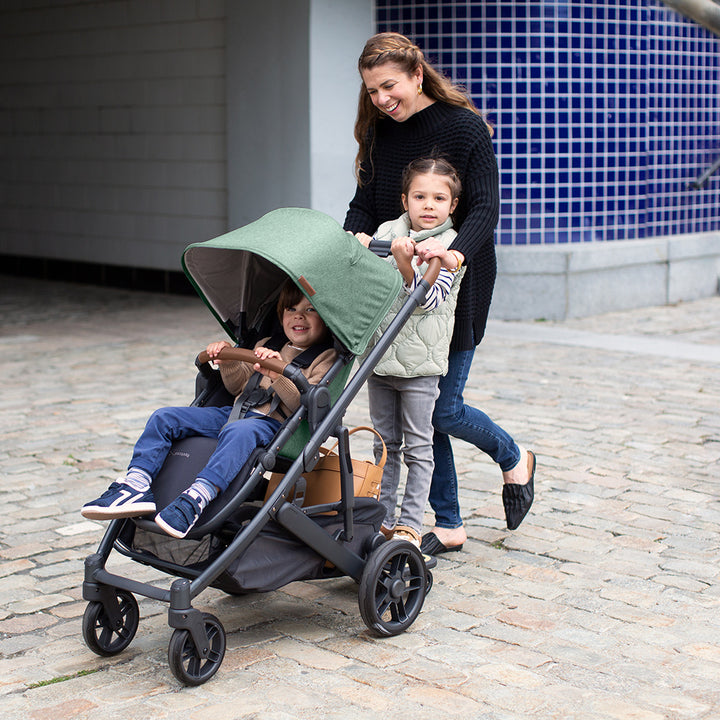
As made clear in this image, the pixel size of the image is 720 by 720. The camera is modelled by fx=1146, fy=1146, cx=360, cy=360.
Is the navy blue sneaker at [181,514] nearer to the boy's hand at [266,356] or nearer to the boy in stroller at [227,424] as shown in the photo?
the boy in stroller at [227,424]

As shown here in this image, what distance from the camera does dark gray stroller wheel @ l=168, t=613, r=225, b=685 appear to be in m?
3.24

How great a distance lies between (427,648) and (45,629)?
4.12 ft

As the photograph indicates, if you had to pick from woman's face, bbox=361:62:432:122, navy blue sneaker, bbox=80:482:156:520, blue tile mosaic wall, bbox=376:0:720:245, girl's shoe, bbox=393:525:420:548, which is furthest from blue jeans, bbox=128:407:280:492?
blue tile mosaic wall, bbox=376:0:720:245

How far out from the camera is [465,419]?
4391 millimetres

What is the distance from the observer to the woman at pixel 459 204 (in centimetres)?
404

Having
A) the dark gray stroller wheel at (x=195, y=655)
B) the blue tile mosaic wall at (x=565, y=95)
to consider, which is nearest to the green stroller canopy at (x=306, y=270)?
the dark gray stroller wheel at (x=195, y=655)

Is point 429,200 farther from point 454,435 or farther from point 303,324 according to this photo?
point 454,435

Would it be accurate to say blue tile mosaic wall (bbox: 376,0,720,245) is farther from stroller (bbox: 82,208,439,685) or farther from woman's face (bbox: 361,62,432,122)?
stroller (bbox: 82,208,439,685)

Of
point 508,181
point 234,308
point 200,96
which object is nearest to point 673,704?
point 234,308

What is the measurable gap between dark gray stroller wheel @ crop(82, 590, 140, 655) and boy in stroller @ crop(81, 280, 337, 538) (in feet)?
1.07

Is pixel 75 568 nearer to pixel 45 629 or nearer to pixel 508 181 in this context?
pixel 45 629

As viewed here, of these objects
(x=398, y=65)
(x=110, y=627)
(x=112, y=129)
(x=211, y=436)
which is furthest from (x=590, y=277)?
(x=110, y=627)

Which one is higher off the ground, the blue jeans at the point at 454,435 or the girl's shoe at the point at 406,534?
the blue jeans at the point at 454,435

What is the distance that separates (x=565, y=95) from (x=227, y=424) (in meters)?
7.67
